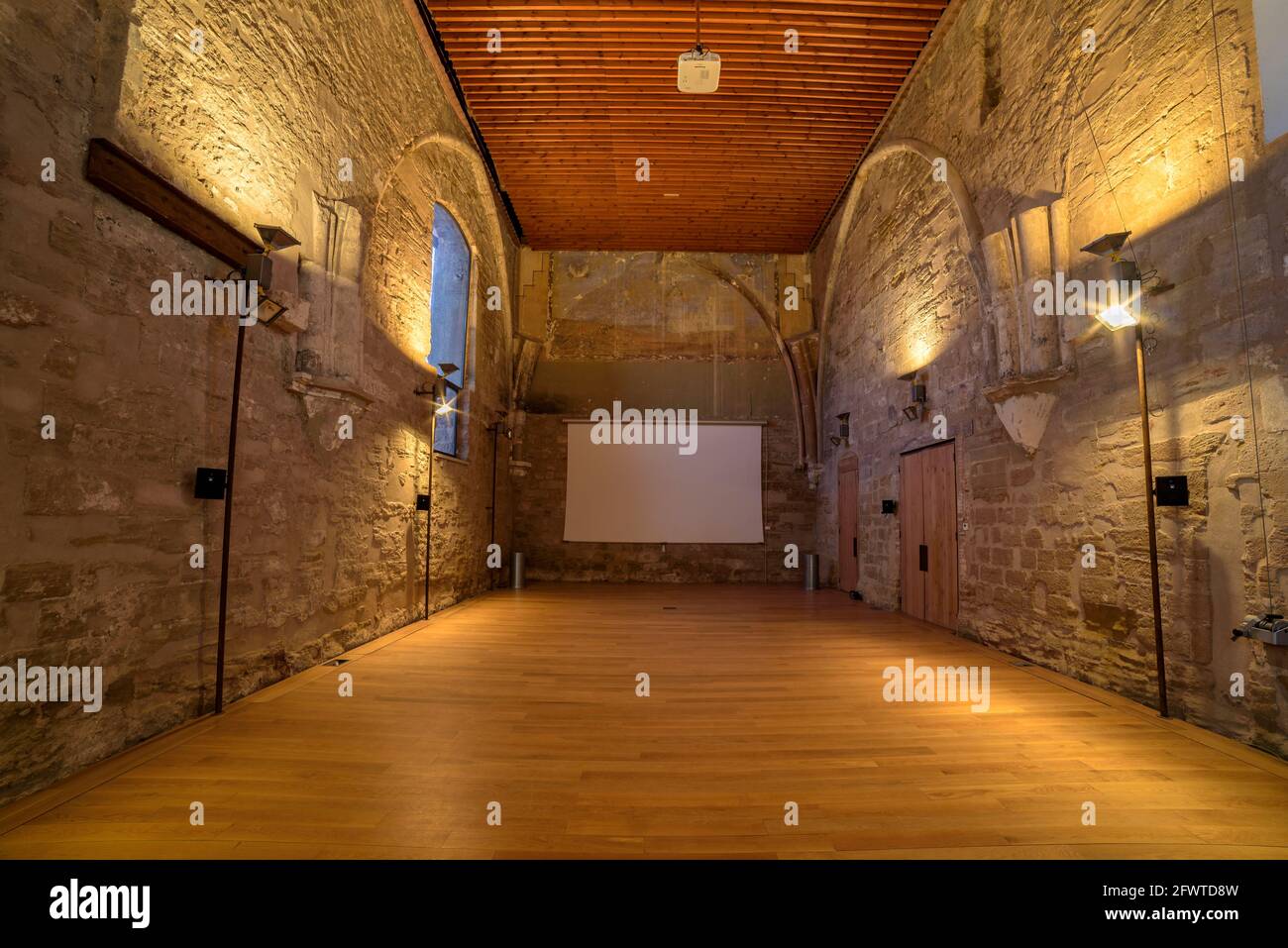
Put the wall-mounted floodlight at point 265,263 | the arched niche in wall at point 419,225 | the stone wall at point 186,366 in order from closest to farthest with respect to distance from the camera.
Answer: the stone wall at point 186,366 → the wall-mounted floodlight at point 265,263 → the arched niche in wall at point 419,225

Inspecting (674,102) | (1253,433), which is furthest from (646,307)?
(1253,433)

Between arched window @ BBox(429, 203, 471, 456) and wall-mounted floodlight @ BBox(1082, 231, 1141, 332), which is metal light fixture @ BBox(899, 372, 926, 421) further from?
arched window @ BBox(429, 203, 471, 456)

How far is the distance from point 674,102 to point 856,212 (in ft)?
10.1

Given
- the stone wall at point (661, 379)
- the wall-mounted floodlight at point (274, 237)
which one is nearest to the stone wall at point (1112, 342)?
the stone wall at point (661, 379)

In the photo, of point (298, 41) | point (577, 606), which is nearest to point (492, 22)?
point (298, 41)

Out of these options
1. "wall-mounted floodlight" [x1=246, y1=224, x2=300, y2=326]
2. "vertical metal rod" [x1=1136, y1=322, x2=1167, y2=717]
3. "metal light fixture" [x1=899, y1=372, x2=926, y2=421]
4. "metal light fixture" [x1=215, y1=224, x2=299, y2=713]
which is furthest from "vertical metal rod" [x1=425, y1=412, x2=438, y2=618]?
"vertical metal rod" [x1=1136, y1=322, x2=1167, y2=717]

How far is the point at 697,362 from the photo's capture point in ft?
31.1

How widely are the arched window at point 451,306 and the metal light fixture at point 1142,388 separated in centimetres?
614

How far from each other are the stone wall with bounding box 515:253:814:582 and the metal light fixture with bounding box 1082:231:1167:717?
6127mm

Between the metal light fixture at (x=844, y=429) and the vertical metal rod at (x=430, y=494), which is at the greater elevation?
the metal light fixture at (x=844, y=429)

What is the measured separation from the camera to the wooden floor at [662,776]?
1.72 metres

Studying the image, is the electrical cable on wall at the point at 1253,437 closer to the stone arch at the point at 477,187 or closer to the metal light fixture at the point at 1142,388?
the metal light fixture at the point at 1142,388

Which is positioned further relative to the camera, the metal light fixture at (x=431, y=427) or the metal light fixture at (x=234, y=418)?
the metal light fixture at (x=431, y=427)
